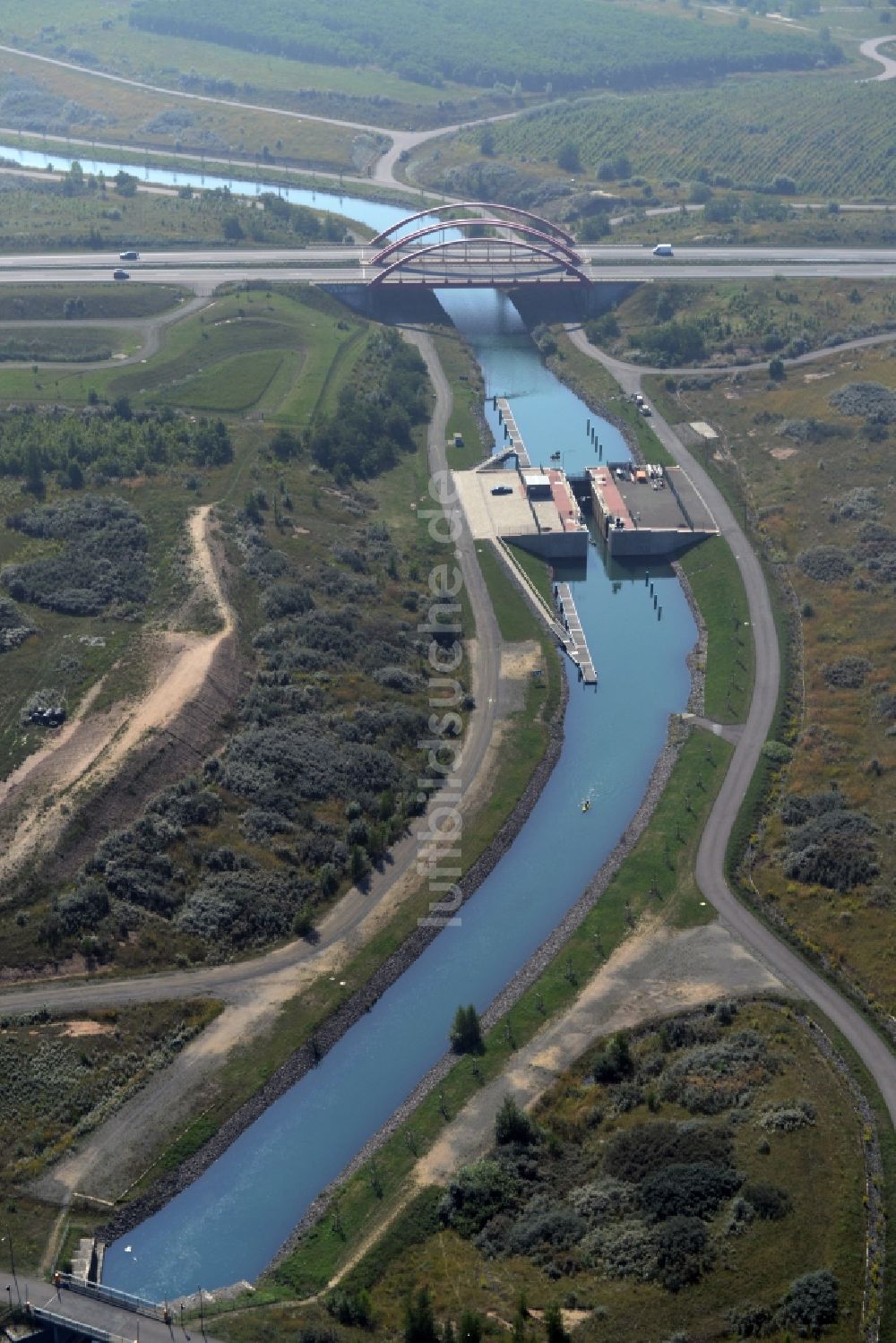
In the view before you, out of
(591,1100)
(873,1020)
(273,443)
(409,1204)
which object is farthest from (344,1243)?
Result: (273,443)

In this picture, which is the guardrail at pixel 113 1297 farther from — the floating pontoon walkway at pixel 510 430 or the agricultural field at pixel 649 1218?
the floating pontoon walkway at pixel 510 430

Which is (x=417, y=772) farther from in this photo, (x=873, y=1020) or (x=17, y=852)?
(x=873, y=1020)

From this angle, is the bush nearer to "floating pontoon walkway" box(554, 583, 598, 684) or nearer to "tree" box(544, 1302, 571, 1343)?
"floating pontoon walkway" box(554, 583, 598, 684)

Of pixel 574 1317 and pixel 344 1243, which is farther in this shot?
pixel 344 1243

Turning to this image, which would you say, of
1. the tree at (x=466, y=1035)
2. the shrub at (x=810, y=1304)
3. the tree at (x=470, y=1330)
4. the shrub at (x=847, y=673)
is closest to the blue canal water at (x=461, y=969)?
Answer: the tree at (x=466, y=1035)

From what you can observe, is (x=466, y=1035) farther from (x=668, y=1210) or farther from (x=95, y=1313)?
(x=95, y=1313)

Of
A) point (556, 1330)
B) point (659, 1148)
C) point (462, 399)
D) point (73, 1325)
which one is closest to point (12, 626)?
point (73, 1325)
